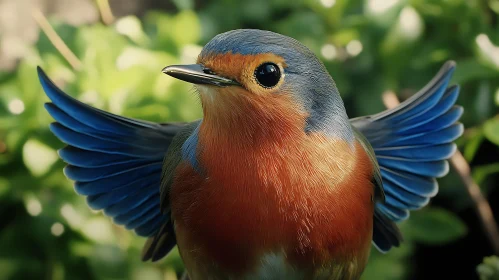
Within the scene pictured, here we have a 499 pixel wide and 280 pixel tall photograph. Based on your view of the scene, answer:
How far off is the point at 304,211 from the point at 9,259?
1340 mm

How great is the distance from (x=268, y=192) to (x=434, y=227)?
1.25 m

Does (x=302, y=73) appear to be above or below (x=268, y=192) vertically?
above

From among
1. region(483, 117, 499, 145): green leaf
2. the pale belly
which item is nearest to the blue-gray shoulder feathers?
the pale belly

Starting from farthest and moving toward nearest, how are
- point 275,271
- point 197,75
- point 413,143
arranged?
point 413,143 < point 275,271 < point 197,75

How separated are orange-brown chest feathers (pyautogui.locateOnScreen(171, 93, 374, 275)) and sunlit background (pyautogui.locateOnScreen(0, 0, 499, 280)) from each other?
0.75 metres

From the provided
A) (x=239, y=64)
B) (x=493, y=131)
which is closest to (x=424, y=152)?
(x=493, y=131)

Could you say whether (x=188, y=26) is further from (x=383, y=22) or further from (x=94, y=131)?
(x=94, y=131)

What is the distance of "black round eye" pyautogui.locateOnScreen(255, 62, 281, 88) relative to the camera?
1226 mm

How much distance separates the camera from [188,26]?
2312 mm

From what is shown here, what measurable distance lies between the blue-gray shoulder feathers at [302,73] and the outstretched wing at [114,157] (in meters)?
0.39

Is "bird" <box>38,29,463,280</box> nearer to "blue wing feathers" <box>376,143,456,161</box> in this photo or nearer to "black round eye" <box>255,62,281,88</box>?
"black round eye" <box>255,62,281,88</box>

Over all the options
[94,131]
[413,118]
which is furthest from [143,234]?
[413,118]

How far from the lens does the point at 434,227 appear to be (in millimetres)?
2371

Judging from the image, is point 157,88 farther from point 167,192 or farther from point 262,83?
point 262,83
